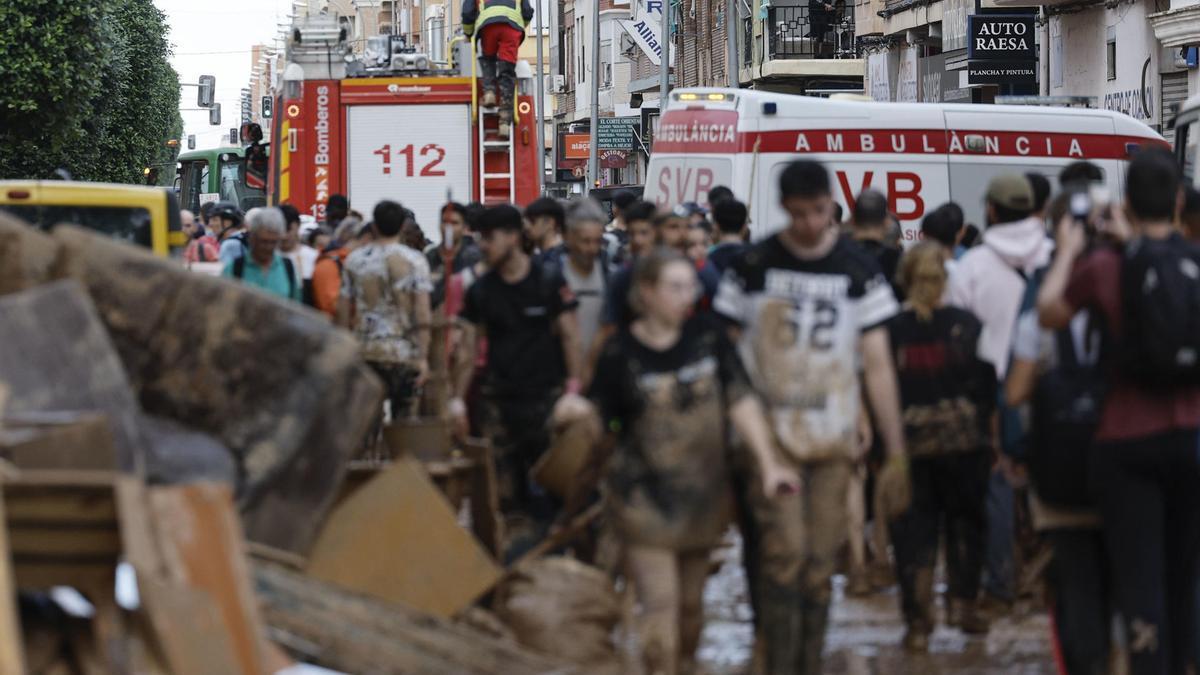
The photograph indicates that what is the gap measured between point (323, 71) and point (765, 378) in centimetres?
1442

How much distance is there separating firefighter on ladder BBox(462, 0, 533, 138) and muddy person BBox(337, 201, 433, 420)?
334 inches

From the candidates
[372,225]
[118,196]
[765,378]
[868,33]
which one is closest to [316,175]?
[372,225]

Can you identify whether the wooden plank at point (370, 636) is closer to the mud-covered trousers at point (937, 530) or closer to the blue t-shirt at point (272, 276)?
the mud-covered trousers at point (937, 530)

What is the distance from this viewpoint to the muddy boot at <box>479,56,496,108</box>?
2081 cm

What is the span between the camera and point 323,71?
21.2 meters

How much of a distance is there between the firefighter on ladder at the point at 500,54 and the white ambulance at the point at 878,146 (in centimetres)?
414

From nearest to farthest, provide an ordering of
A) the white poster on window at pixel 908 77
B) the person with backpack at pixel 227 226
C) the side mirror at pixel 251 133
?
1. the person with backpack at pixel 227 226
2. the side mirror at pixel 251 133
3. the white poster on window at pixel 908 77

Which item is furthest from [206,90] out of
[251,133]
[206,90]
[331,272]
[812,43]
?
[331,272]

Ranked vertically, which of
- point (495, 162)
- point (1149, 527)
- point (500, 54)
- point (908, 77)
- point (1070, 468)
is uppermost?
point (908, 77)

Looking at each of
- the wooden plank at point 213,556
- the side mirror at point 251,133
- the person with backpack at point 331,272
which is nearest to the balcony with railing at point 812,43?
the side mirror at point 251,133

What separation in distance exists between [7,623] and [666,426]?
226 centimetres

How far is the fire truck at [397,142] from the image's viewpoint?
68.4ft

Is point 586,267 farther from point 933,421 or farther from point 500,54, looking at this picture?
point 500,54

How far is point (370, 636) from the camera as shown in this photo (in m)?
7.03
